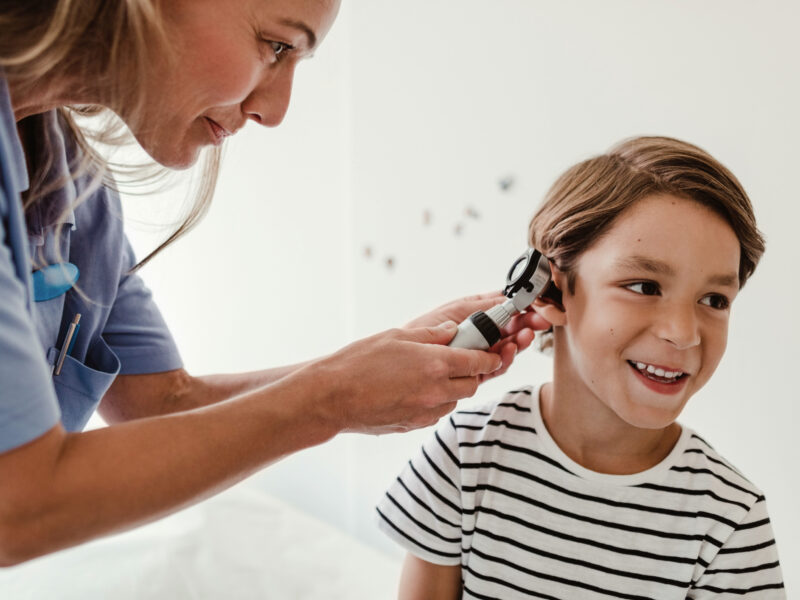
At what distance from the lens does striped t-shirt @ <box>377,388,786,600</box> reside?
0.94m

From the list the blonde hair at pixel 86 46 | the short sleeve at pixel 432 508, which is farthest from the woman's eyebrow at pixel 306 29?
the short sleeve at pixel 432 508

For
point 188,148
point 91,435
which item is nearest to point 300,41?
point 188,148

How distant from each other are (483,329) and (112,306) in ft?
1.71

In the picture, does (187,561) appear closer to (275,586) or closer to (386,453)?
(275,586)

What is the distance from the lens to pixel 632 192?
3.15 ft

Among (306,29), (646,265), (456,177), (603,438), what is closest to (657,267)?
(646,265)

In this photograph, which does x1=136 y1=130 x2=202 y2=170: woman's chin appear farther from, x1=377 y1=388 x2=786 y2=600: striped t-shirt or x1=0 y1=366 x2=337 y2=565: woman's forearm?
x1=377 y1=388 x2=786 y2=600: striped t-shirt

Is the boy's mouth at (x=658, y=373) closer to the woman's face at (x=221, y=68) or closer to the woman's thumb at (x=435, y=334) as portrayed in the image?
the woman's thumb at (x=435, y=334)

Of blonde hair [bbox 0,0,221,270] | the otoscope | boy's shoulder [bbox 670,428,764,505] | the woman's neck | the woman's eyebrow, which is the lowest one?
boy's shoulder [bbox 670,428,764,505]

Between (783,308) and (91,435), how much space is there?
107 cm

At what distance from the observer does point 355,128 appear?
1.98m

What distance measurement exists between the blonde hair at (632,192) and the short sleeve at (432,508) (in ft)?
0.90

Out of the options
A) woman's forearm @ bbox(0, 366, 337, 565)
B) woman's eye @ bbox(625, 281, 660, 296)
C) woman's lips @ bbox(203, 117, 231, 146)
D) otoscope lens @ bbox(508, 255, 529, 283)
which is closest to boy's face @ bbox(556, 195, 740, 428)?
woman's eye @ bbox(625, 281, 660, 296)

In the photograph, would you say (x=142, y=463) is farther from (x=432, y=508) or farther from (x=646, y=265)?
(x=646, y=265)
